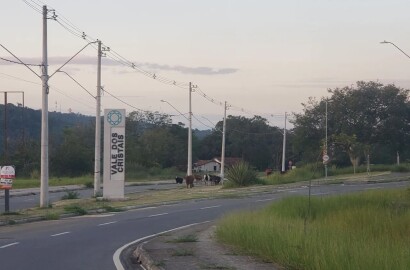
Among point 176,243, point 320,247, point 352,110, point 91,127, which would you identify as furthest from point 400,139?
point 320,247

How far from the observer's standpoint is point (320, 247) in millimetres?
12438

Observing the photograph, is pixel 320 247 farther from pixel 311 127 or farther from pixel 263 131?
pixel 263 131

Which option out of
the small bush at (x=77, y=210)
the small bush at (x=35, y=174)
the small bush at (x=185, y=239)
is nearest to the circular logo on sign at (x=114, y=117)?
the small bush at (x=77, y=210)

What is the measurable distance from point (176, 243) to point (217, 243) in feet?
3.71

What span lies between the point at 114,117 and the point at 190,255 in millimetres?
24012

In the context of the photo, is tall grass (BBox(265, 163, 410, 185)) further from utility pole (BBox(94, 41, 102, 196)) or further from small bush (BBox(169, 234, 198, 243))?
small bush (BBox(169, 234, 198, 243))

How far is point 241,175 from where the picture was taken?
53.0m

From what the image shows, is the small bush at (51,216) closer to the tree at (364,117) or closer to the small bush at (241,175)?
the small bush at (241,175)

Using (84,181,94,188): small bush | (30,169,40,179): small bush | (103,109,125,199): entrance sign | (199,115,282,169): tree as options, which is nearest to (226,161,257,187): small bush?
(103,109,125,199): entrance sign

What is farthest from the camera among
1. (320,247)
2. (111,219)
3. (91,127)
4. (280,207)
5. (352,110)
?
(91,127)

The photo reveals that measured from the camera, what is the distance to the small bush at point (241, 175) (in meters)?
53.0

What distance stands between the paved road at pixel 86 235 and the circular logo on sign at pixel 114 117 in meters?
5.97

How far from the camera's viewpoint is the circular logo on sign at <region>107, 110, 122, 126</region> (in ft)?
130

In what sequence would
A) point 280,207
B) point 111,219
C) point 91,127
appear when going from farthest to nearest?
1. point 91,127
2. point 111,219
3. point 280,207
